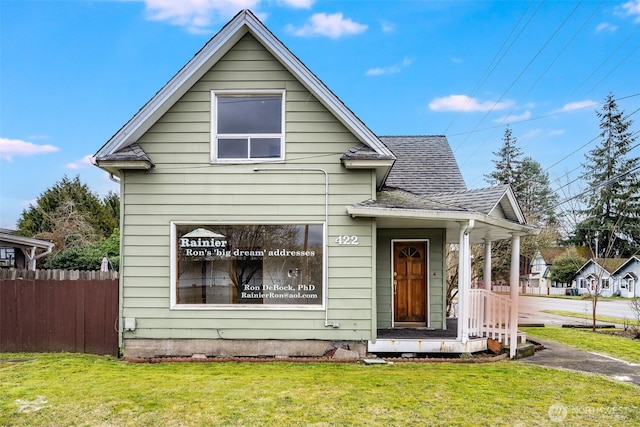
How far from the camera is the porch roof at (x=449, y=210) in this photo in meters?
8.20

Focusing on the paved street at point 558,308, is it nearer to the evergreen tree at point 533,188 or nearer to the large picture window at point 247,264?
the large picture window at point 247,264

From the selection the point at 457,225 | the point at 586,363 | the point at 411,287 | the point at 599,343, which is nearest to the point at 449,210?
the point at 457,225

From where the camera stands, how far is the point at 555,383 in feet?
22.6

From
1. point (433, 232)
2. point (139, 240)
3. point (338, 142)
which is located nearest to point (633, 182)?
point (433, 232)

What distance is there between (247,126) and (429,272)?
5.44 meters

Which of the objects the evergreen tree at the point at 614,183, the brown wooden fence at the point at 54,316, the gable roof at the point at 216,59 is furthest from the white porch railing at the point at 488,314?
the evergreen tree at the point at 614,183

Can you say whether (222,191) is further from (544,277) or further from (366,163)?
(544,277)

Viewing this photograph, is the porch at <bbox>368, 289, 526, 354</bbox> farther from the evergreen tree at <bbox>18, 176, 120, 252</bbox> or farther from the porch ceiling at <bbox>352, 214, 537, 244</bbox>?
the evergreen tree at <bbox>18, 176, 120, 252</bbox>

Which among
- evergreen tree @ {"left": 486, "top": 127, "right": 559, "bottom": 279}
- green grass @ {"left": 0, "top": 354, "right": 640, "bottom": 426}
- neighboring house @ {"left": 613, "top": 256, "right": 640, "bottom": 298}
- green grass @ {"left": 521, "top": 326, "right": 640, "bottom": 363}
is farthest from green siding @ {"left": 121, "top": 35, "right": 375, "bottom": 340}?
neighboring house @ {"left": 613, "top": 256, "right": 640, "bottom": 298}

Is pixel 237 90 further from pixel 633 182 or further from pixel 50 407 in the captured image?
pixel 633 182

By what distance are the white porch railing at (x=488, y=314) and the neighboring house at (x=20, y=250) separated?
15.9 m

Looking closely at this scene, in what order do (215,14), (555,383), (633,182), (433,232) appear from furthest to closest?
(633,182), (215,14), (433,232), (555,383)

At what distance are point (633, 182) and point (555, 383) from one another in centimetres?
4606

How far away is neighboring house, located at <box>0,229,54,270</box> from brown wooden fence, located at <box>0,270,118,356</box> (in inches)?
326
